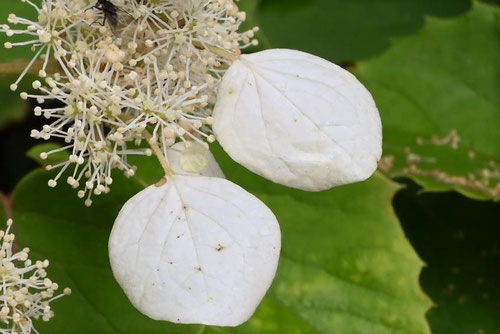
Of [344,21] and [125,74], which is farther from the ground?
[125,74]

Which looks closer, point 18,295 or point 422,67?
point 18,295

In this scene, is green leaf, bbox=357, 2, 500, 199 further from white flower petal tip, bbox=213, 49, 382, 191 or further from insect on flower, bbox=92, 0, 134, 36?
insect on flower, bbox=92, 0, 134, 36

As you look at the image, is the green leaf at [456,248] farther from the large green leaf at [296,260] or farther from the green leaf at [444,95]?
the large green leaf at [296,260]

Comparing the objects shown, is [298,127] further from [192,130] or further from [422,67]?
[422,67]

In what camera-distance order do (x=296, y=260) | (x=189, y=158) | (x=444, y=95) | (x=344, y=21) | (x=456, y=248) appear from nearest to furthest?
(x=189, y=158)
(x=296, y=260)
(x=456, y=248)
(x=444, y=95)
(x=344, y=21)

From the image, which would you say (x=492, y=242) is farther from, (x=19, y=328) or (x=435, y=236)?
(x=19, y=328)

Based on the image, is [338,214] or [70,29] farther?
[338,214]

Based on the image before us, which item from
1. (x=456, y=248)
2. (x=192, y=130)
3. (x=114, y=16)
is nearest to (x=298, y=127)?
(x=192, y=130)

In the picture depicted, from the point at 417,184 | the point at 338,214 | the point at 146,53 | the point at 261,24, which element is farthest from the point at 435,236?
the point at 146,53
